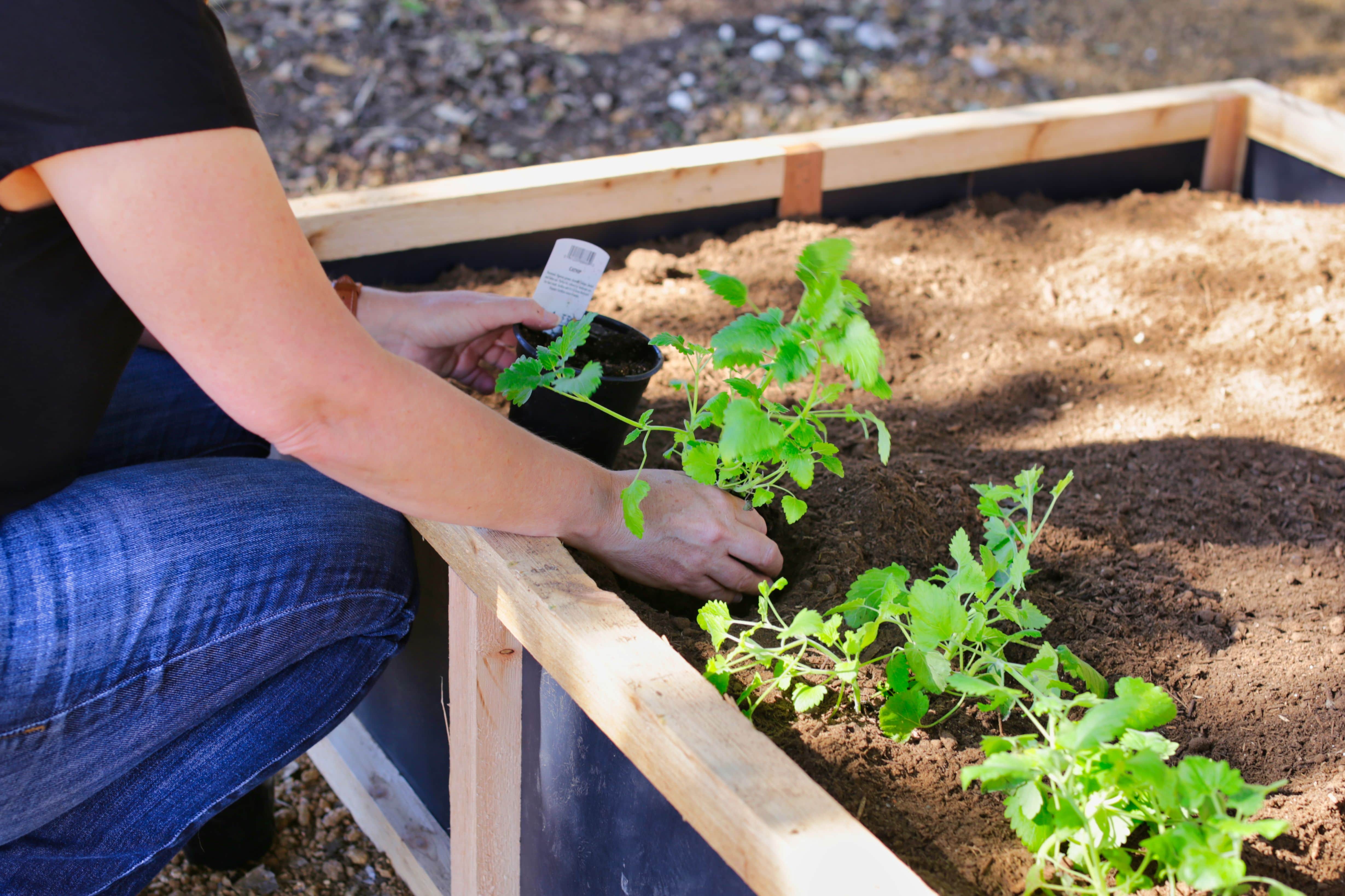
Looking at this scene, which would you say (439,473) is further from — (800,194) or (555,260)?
(800,194)

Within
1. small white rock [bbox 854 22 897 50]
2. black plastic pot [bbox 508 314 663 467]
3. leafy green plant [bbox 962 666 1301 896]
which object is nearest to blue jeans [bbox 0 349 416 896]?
black plastic pot [bbox 508 314 663 467]

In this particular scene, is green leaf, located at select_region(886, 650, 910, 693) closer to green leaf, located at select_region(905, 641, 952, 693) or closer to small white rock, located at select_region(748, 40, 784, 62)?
green leaf, located at select_region(905, 641, 952, 693)

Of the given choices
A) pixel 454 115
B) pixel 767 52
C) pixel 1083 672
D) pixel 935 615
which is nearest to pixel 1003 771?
pixel 935 615

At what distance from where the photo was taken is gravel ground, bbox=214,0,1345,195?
404 cm

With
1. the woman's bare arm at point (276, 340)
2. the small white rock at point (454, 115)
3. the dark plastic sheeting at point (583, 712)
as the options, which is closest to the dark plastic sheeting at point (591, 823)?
the dark plastic sheeting at point (583, 712)

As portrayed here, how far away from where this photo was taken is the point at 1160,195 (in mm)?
2623

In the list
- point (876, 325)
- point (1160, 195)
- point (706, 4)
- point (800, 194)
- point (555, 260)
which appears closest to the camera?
point (555, 260)

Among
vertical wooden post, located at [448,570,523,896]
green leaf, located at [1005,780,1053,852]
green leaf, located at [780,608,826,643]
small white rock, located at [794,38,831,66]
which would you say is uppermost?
small white rock, located at [794,38,831,66]

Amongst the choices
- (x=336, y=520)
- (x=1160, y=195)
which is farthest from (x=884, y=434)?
(x=1160, y=195)

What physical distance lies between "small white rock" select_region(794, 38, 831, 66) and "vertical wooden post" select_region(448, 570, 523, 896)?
3.96m

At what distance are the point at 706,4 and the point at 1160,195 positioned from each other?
123 inches

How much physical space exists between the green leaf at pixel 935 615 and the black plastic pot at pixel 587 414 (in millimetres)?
531

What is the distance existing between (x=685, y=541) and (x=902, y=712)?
33 centimetres

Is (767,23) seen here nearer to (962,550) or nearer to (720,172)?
(720,172)
